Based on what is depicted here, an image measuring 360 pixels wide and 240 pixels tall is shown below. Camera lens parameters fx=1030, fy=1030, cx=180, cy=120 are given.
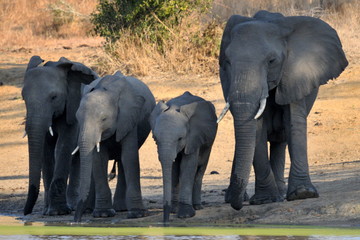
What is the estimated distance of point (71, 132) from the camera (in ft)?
41.9

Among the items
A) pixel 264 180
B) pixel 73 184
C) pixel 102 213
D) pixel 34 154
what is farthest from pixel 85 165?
pixel 264 180

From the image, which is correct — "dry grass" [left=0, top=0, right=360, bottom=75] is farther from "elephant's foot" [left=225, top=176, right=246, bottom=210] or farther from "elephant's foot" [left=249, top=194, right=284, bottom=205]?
"elephant's foot" [left=225, top=176, right=246, bottom=210]

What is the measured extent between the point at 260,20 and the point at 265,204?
2089mm

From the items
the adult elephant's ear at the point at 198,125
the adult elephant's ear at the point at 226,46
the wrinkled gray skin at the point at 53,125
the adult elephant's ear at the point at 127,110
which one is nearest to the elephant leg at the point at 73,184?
the wrinkled gray skin at the point at 53,125

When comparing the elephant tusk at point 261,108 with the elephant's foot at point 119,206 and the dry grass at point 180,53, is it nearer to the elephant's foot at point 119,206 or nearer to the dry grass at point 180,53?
the elephant's foot at point 119,206

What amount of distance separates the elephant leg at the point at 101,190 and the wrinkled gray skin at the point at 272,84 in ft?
4.65

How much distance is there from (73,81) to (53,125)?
0.64m

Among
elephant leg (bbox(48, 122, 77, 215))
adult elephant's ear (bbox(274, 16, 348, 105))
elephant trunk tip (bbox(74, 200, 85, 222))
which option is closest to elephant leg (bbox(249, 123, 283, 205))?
adult elephant's ear (bbox(274, 16, 348, 105))

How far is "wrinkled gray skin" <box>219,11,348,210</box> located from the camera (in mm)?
10930

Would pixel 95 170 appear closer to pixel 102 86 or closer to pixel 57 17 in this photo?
pixel 102 86

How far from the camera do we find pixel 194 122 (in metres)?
11.7

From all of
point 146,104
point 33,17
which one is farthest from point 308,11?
point 146,104

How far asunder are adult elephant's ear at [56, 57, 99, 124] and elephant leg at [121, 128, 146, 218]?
1071 millimetres

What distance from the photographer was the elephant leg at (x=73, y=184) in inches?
509
